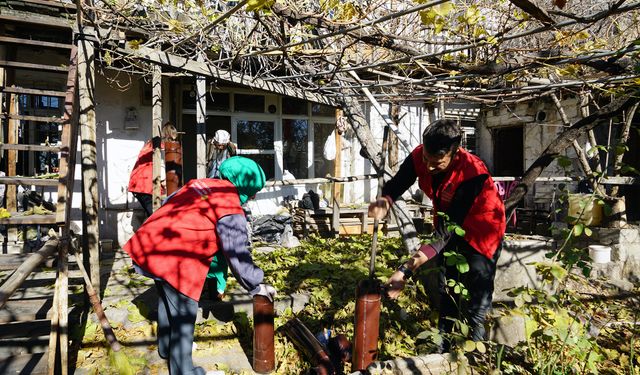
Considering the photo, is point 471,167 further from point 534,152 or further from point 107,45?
point 534,152

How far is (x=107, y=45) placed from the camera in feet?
14.9

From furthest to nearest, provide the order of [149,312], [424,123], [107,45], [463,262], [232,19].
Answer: [424,123] → [232,19] → [107,45] → [149,312] → [463,262]

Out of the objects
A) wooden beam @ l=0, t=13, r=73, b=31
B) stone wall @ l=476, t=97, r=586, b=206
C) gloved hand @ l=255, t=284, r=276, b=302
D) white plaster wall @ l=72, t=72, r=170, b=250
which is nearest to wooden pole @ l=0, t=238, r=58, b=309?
gloved hand @ l=255, t=284, r=276, b=302

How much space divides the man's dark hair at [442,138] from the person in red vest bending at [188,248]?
1.40 meters

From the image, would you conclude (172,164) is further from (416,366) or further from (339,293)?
(416,366)

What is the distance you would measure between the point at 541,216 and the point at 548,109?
9.90ft

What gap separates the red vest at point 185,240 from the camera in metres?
2.53

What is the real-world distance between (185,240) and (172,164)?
257cm

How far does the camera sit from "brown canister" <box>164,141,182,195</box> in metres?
4.78

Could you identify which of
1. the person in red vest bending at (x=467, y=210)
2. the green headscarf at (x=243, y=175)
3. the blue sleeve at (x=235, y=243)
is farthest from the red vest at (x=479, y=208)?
the blue sleeve at (x=235, y=243)

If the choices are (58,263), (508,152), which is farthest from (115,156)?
(508,152)

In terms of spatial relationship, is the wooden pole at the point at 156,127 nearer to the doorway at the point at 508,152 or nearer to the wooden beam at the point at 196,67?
the wooden beam at the point at 196,67

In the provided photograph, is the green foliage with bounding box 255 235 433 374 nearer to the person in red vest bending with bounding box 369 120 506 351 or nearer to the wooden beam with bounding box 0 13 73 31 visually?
the person in red vest bending with bounding box 369 120 506 351

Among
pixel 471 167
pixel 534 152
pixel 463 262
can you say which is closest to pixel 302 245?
pixel 471 167
